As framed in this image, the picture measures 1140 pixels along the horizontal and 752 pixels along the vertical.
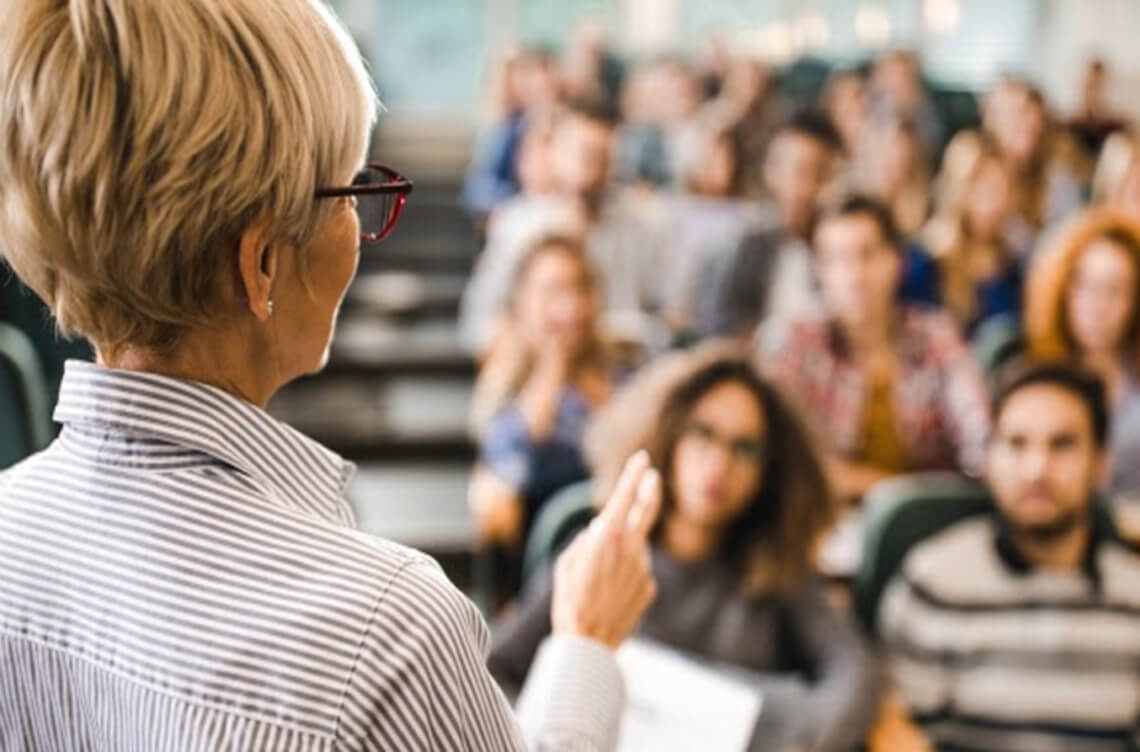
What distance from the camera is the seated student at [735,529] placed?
1.88m

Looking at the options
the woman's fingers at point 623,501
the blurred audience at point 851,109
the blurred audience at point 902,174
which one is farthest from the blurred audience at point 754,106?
the woman's fingers at point 623,501

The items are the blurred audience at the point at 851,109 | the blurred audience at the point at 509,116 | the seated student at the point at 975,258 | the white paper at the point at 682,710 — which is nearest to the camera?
the white paper at the point at 682,710

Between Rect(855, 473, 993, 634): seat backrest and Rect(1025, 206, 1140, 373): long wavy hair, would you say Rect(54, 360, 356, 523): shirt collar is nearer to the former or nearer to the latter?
Rect(855, 473, 993, 634): seat backrest

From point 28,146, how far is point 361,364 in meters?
3.85

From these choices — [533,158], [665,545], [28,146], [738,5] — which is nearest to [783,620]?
[665,545]

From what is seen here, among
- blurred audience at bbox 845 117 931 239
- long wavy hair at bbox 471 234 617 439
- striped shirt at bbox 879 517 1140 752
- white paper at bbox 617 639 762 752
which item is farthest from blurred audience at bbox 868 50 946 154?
white paper at bbox 617 639 762 752

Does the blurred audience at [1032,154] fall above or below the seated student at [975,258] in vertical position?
above

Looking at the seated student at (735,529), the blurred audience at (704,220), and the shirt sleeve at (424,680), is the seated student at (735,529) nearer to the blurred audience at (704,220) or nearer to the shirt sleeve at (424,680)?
the shirt sleeve at (424,680)

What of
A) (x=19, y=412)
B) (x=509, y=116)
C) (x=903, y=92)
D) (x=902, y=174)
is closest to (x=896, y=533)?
(x=19, y=412)

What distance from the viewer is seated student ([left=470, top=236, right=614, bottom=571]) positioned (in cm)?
267

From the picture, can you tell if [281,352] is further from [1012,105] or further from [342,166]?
[1012,105]

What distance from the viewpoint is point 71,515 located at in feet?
2.10

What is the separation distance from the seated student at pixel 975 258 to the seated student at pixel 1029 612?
179 cm

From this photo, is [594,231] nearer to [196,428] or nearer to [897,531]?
[897,531]
